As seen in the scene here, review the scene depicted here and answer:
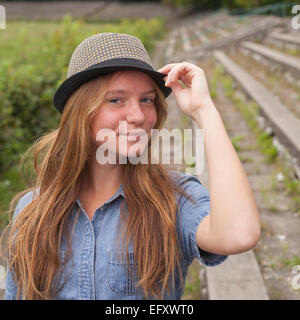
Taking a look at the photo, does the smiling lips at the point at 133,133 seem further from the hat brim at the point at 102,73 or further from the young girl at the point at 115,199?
the hat brim at the point at 102,73

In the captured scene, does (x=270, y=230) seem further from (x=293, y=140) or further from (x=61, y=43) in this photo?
(x=61, y=43)

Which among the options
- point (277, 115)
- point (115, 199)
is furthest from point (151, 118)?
point (277, 115)

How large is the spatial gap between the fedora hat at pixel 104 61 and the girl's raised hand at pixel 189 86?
5cm

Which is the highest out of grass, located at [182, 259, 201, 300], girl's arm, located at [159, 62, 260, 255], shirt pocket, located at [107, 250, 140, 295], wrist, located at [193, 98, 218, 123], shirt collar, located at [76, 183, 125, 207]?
wrist, located at [193, 98, 218, 123]

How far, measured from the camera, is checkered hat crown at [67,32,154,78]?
1.28 m

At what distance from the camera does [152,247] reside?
1.33m

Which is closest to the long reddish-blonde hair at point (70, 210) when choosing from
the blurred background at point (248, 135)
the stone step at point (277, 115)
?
the blurred background at point (248, 135)

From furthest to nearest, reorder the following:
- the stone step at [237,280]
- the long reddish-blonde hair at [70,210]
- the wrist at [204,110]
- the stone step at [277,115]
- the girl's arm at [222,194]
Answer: the stone step at [277,115] < the stone step at [237,280] < the long reddish-blonde hair at [70,210] < the wrist at [204,110] < the girl's arm at [222,194]

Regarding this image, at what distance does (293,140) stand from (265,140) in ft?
2.53

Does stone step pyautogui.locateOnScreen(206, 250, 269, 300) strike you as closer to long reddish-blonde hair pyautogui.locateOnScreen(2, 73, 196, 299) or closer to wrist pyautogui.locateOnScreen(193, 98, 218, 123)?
long reddish-blonde hair pyautogui.locateOnScreen(2, 73, 196, 299)

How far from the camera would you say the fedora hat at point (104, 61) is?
124cm

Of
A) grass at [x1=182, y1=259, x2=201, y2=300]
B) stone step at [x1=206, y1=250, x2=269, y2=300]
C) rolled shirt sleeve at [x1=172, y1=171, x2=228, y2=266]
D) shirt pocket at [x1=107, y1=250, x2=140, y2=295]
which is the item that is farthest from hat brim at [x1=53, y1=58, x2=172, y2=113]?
grass at [x1=182, y1=259, x2=201, y2=300]

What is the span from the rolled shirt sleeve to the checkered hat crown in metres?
0.47
